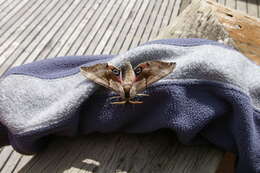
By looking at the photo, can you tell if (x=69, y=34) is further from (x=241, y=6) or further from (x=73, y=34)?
(x=241, y=6)

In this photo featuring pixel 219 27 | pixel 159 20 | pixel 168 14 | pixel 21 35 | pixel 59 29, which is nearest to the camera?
pixel 219 27

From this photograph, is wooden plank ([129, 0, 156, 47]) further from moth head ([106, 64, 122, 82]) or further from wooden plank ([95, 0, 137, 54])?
moth head ([106, 64, 122, 82])

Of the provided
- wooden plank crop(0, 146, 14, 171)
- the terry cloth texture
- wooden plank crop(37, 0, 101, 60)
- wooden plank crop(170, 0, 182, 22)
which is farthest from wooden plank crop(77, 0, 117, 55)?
the terry cloth texture

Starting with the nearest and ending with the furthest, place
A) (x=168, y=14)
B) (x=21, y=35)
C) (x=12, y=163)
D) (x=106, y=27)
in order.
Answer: (x=12, y=163) < (x=21, y=35) < (x=106, y=27) < (x=168, y=14)

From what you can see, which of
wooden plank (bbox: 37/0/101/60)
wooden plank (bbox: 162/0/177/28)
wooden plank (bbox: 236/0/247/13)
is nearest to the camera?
wooden plank (bbox: 37/0/101/60)

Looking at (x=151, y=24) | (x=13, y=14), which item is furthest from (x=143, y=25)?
(x=13, y=14)
